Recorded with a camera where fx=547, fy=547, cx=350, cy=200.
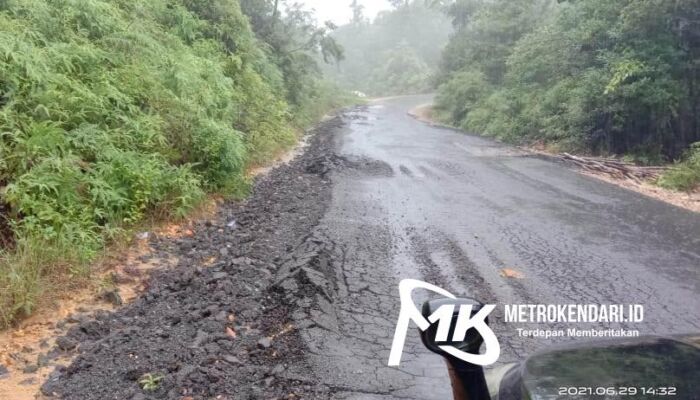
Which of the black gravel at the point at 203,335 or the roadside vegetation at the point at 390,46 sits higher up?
the roadside vegetation at the point at 390,46

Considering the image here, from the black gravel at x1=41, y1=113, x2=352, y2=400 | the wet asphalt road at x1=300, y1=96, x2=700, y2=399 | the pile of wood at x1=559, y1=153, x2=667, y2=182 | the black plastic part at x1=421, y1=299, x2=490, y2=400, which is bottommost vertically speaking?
the pile of wood at x1=559, y1=153, x2=667, y2=182

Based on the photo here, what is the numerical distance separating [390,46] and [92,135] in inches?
3497

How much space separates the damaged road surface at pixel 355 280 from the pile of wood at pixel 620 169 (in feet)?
6.14

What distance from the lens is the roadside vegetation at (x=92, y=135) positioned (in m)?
5.44

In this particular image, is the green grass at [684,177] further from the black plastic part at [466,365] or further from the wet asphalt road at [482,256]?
the black plastic part at [466,365]

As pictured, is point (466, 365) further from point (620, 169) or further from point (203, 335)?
point (620, 169)

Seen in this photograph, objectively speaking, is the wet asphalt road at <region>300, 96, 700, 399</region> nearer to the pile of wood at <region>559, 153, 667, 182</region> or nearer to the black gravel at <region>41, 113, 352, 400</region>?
the black gravel at <region>41, 113, 352, 400</region>

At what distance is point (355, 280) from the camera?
5.66m

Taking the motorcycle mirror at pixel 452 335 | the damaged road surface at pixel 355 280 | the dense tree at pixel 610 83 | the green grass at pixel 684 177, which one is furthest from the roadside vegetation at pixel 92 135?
the dense tree at pixel 610 83

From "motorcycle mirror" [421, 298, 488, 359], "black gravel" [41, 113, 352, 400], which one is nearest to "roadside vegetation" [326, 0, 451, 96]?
"black gravel" [41, 113, 352, 400]

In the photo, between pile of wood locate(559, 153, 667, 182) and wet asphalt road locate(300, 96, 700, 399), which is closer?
wet asphalt road locate(300, 96, 700, 399)

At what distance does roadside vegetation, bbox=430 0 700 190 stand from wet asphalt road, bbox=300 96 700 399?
3.97 meters

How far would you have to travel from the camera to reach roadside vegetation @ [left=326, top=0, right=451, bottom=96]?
233 ft

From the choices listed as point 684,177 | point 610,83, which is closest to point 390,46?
point 610,83
